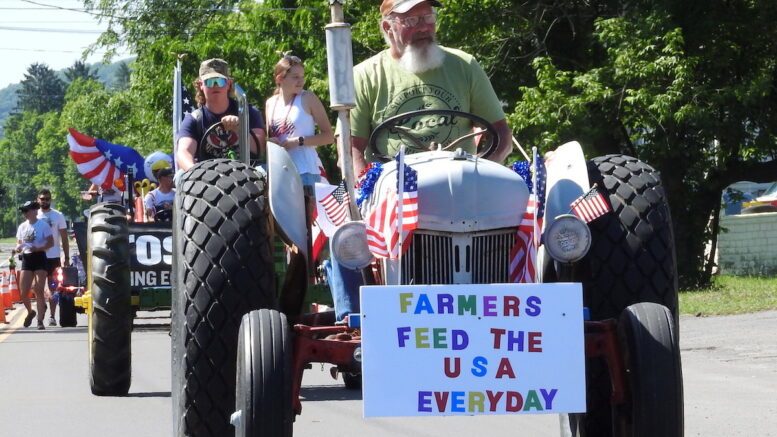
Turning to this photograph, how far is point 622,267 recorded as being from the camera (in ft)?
20.4

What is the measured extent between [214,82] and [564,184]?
482 cm

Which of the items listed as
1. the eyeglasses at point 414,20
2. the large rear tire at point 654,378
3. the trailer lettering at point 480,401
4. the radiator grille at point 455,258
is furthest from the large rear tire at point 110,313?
the large rear tire at point 654,378

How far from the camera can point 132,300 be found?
11.6 m

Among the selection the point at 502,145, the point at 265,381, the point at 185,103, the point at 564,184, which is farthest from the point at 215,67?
the point at 265,381

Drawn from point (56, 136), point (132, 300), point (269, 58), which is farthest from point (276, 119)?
point (56, 136)

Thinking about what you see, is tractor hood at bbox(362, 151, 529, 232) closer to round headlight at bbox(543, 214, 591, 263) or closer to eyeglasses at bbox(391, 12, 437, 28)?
round headlight at bbox(543, 214, 591, 263)

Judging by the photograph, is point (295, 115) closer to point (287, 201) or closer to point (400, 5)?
point (400, 5)

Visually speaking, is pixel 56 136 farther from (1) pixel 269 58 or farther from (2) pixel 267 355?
(2) pixel 267 355

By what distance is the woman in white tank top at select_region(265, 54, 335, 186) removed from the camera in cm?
1082

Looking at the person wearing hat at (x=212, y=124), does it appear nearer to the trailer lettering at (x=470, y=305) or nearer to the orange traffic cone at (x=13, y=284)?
the trailer lettering at (x=470, y=305)

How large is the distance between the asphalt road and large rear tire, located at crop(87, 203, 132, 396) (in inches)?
6.2

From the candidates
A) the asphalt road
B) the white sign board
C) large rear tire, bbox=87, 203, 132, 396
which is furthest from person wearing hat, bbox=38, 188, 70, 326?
the white sign board

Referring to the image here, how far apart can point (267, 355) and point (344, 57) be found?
128 cm

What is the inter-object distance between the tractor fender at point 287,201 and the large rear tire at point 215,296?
77 mm
